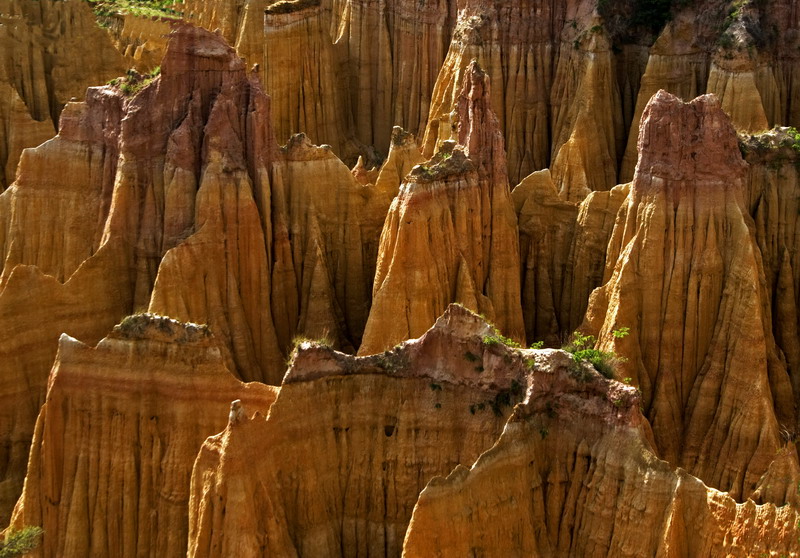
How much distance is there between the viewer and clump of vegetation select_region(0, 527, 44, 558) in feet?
103

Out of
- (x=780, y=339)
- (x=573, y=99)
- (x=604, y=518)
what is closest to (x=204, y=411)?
(x=604, y=518)

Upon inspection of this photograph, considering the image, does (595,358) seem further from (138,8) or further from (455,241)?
(138,8)

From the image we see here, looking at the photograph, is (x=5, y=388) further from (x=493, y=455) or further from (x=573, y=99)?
(x=573, y=99)

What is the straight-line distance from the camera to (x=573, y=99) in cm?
5084

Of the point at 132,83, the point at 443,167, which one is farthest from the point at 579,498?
the point at 132,83

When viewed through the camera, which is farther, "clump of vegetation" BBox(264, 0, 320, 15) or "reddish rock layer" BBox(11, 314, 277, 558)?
"clump of vegetation" BBox(264, 0, 320, 15)

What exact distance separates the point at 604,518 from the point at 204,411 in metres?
8.62

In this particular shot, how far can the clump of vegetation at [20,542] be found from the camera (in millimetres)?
31516

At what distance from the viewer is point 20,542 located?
31.8 metres

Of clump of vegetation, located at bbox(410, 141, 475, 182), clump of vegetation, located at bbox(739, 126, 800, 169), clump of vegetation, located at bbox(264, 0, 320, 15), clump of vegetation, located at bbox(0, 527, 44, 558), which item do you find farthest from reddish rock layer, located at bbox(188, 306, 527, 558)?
clump of vegetation, located at bbox(264, 0, 320, 15)

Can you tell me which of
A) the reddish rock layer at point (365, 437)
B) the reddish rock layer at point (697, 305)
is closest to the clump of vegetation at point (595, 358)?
the reddish rock layer at point (365, 437)

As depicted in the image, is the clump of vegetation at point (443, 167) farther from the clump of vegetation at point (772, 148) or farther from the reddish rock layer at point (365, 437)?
the reddish rock layer at point (365, 437)

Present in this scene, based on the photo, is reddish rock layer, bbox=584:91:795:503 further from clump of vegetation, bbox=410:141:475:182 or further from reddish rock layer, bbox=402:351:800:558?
reddish rock layer, bbox=402:351:800:558

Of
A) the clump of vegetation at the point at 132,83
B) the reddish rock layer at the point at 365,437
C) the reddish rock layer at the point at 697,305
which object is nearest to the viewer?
the reddish rock layer at the point at 365,437
